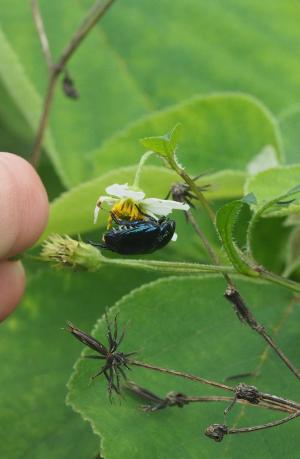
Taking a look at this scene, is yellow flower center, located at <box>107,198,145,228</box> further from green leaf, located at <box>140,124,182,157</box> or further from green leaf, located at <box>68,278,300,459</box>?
green leaf, located at <box>68,278,300,459</box>

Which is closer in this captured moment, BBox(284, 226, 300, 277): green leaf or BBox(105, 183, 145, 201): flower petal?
BBox(105, 183, 145, 201): flower petal

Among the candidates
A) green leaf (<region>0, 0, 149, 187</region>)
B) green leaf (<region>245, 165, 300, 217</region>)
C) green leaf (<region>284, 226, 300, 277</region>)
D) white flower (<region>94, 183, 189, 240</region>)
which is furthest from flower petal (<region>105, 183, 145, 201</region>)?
green leaf (<region>0, 0, 149, 187</region>)

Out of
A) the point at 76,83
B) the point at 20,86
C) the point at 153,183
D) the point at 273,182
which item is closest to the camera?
the point at 273,182

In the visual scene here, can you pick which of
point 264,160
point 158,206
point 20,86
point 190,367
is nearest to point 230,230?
point 158,206

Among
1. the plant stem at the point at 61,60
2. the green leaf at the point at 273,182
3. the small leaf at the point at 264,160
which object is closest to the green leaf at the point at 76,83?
the plant stem at the point at 61,60

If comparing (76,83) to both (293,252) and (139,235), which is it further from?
(139,235)

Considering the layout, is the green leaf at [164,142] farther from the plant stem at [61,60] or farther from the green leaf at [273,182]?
the plant stem at [61,60]

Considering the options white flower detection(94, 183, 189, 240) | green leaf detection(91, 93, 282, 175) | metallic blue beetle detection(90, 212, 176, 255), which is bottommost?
green leaf detection(91, 93, 282, 175)
